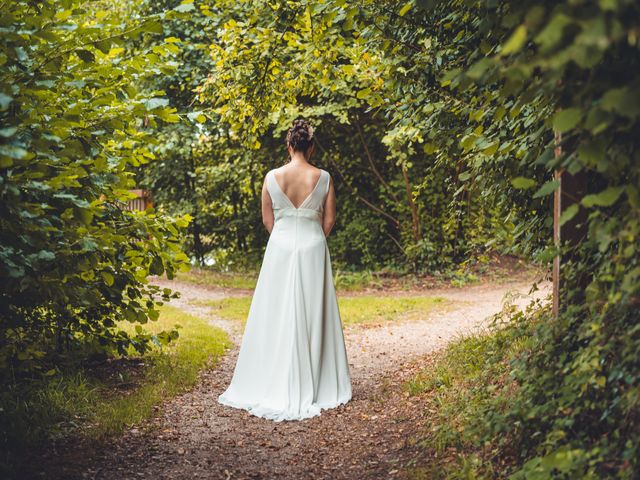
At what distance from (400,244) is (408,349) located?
6.94 metres

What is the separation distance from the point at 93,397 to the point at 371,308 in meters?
5.91

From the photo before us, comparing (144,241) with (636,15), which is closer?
(636,15)

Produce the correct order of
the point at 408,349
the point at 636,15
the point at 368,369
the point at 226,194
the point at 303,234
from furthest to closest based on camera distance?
1. the point at 226,194
2. the point at 408,349
3. the point at 368,369
4. the point at 303,234
5. the point at 636,15

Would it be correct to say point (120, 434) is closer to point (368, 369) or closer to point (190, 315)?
point (368, 369)

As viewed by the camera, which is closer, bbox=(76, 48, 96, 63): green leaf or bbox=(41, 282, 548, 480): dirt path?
bbox=(76, 48, 96, 63): green leaf

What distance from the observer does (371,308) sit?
1005 centimetres

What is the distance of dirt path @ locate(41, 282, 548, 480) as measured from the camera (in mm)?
3748

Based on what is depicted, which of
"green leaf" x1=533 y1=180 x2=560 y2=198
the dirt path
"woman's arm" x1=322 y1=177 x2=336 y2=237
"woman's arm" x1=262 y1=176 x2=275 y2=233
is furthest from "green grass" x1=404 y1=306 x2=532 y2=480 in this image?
"woman's arm" x1=262 y1=176 x2=275 y2=233

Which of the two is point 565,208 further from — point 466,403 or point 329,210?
point 329,210

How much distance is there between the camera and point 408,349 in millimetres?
7324

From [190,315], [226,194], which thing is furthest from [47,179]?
[226,194]

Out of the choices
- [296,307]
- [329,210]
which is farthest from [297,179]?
[296,307]

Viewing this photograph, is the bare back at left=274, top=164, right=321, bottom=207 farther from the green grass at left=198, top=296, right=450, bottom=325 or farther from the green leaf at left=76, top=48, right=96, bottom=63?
the green grass at left=198, top=296, right=450, bottom=325

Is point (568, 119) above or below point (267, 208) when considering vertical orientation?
above
